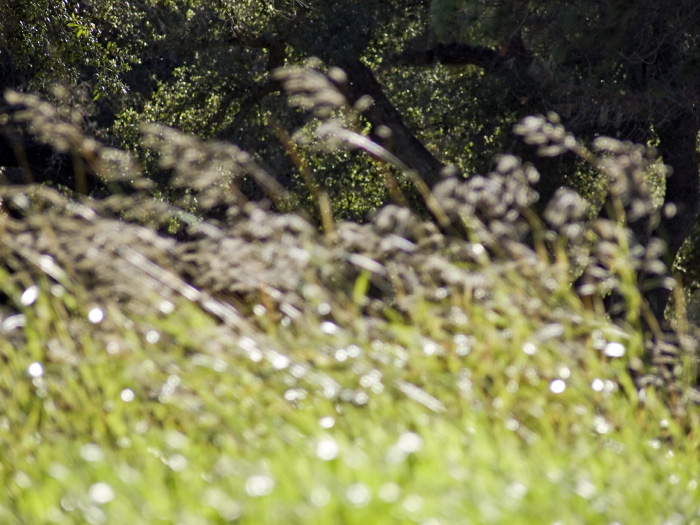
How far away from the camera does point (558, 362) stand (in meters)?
2.48

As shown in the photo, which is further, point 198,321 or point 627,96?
point 627,96

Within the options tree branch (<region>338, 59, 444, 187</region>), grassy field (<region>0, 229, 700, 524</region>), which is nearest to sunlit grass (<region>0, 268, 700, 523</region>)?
grassy field (<region>0, 229, 700, 524</region>)

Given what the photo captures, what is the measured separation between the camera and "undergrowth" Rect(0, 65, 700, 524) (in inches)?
77.7

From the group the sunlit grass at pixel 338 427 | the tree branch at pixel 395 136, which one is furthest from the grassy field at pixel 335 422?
the tree branch at pixel 395 136

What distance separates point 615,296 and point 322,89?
710 cm

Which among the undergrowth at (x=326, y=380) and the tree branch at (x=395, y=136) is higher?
Result: the undergrowth at (x=326, y=380)

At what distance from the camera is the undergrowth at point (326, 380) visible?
1974 millimetres

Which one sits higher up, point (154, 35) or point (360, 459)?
point (360, 459)

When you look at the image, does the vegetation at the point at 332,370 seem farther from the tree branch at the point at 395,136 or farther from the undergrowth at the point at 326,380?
the tree branch at the point at 395,136

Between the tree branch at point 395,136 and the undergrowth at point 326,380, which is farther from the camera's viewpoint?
the tree branch at point 395,136

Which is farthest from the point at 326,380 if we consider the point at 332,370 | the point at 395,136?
the point at 395,136

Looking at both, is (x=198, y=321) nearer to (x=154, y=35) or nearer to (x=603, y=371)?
(x=603, y=371)

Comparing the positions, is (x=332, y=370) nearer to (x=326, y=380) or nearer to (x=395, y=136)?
(x=326, y=380)

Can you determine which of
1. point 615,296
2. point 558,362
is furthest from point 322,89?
point 615,296
